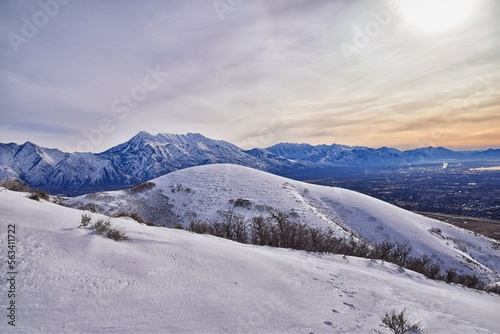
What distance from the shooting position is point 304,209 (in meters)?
39.1

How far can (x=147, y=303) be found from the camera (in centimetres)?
369

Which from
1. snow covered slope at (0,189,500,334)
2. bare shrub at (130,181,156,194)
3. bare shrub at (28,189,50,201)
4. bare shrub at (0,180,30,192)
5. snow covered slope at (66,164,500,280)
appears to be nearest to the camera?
snow covered slope at (0,189,500,334)

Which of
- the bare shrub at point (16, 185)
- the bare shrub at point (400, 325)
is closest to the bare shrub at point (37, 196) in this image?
the bare shrub at point (16, 185)

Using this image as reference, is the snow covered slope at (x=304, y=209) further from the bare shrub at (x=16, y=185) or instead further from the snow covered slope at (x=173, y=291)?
the snow covered slope at (x=173, y=291)

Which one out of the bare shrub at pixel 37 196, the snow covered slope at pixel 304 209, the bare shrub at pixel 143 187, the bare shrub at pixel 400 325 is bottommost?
the snow covered slope at pixel 304 209

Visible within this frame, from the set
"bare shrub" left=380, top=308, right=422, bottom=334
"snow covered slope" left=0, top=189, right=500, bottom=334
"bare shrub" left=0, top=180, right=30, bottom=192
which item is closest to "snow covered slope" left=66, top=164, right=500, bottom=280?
"bare shrub" left=0, top=180, right=30, bottom=192

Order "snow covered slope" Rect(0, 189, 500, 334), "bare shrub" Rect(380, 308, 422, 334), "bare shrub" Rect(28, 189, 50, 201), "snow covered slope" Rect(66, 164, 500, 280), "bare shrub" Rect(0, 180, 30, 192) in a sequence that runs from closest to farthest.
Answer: "snow covered slope" Rect(0, 189, 500, 334) → "bare shrub" Rect(380, 308, 422, 334) → "bare shrub" Rect(28, 189, 50, 201) → "bare shrub" Rect(0, 180, 30, 192) → "snow covered slope" Rect(66, 164, 500, 280)

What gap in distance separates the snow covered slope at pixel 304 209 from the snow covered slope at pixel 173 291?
26.8 meters

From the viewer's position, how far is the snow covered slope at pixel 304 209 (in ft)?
114

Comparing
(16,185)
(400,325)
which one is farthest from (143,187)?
(400,325)

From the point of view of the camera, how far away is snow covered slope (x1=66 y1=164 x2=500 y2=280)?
34.8 meters

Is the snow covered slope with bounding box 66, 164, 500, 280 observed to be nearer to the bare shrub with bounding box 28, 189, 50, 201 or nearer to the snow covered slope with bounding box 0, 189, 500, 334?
the bare shrub with bounding box 28, 189, 50, 201

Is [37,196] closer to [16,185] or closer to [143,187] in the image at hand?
[16,185]

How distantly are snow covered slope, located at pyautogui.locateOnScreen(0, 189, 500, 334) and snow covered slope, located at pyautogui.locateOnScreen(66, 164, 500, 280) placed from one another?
26815 mm
